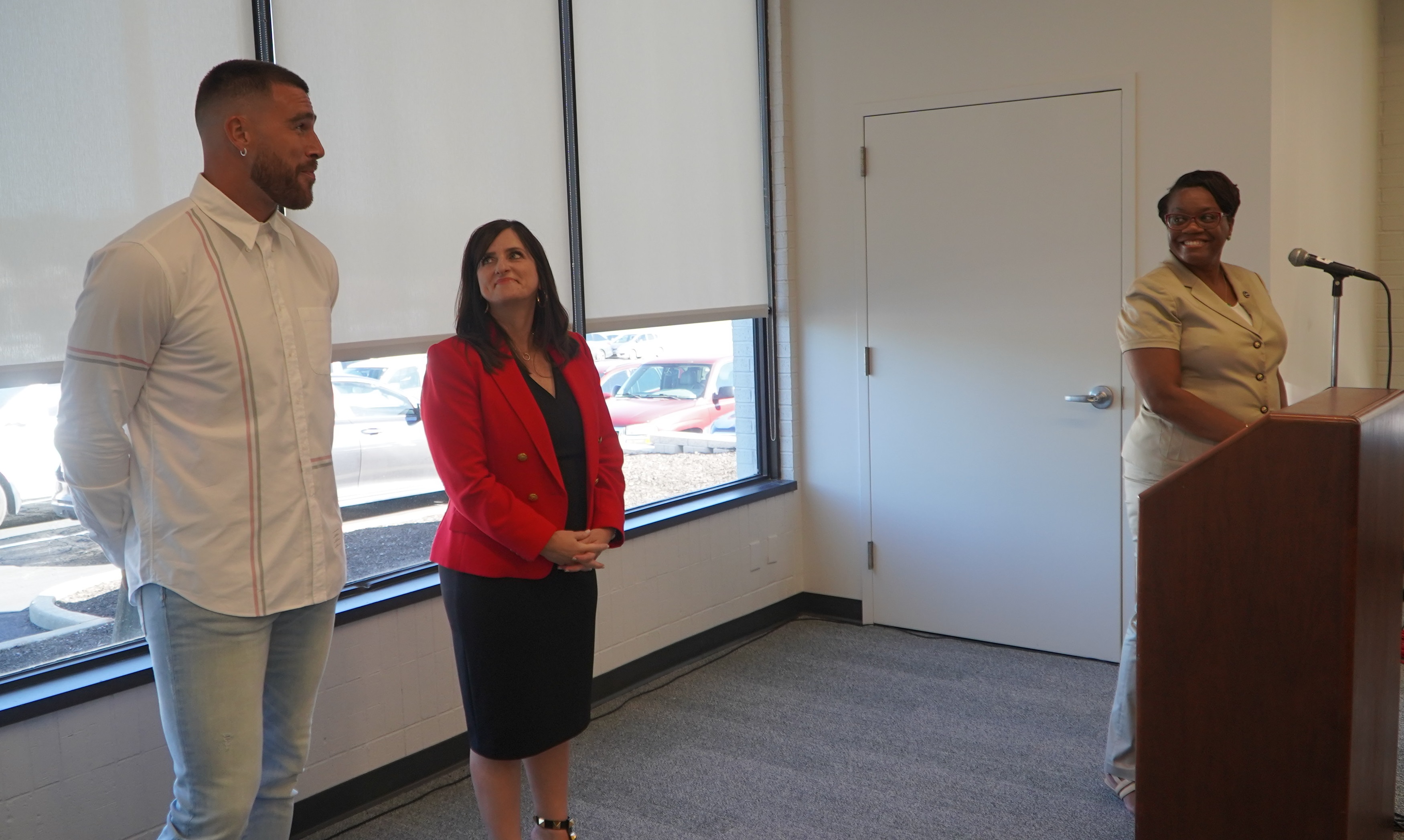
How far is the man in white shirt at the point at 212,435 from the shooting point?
182 cm

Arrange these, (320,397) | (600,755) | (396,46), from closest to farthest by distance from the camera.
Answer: (320,397) → (396,46) → (600,755)

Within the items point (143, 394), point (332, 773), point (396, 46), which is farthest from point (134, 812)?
point (396, 46)

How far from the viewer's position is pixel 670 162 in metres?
4.24

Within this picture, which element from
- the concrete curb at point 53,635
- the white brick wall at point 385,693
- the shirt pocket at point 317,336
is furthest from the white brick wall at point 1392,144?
the concrete curb at point 53,635

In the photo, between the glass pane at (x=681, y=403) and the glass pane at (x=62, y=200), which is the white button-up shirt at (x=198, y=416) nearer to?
the glass pane at (x=62, y=200)

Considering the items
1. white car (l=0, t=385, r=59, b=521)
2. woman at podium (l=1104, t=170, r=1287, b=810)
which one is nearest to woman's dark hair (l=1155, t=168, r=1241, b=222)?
woman at podium (l=1104, t=170, r=1287, b=810)

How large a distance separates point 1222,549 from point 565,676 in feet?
4.50

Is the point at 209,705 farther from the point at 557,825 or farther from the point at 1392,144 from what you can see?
the point at 1392,144

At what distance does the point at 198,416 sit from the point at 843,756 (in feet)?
7.19

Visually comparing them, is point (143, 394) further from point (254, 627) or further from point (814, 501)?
point (814, 501)

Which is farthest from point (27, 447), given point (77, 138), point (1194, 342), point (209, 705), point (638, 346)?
point (1194, 342)

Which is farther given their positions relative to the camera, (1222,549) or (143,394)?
(1222,549)

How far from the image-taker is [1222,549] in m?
2.09

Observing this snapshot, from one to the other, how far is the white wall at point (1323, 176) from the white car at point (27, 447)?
366 cm
